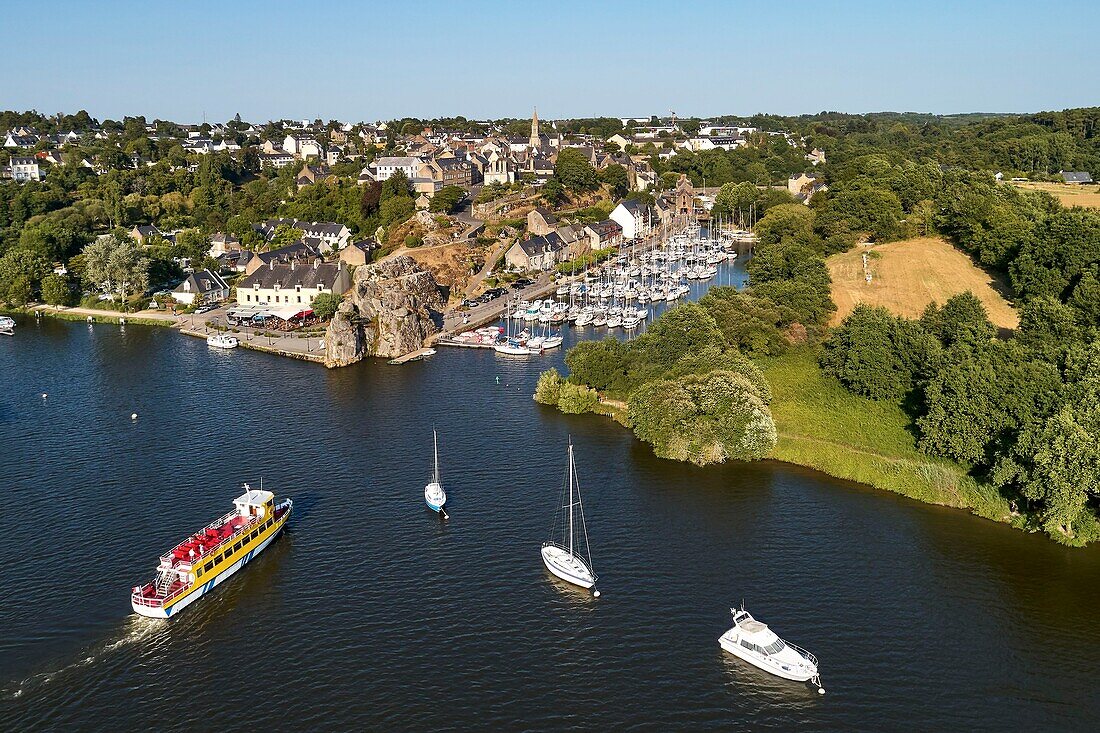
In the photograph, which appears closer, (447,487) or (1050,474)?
(1050,474)

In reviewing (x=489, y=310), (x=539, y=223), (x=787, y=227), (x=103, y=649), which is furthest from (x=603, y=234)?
(x=103, y=649)

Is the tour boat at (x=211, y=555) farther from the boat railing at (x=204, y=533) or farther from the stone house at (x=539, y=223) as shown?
the stone house at (x=539, y=223)

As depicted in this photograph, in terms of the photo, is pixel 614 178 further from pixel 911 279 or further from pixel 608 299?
pixel 911 279

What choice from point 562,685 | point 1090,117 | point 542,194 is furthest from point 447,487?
point 1090,117

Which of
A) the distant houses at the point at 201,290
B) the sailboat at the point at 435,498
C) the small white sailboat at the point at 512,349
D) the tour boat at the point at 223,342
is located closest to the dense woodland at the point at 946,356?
the small white sailboat at the point at 512,349

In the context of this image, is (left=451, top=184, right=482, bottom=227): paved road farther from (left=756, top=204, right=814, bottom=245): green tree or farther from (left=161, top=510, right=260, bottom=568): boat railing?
(left=161, top=510, right=260, bottom=568): boat railing

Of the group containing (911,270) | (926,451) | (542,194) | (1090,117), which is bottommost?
(926,451)

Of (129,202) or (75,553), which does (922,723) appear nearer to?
(75,553)
